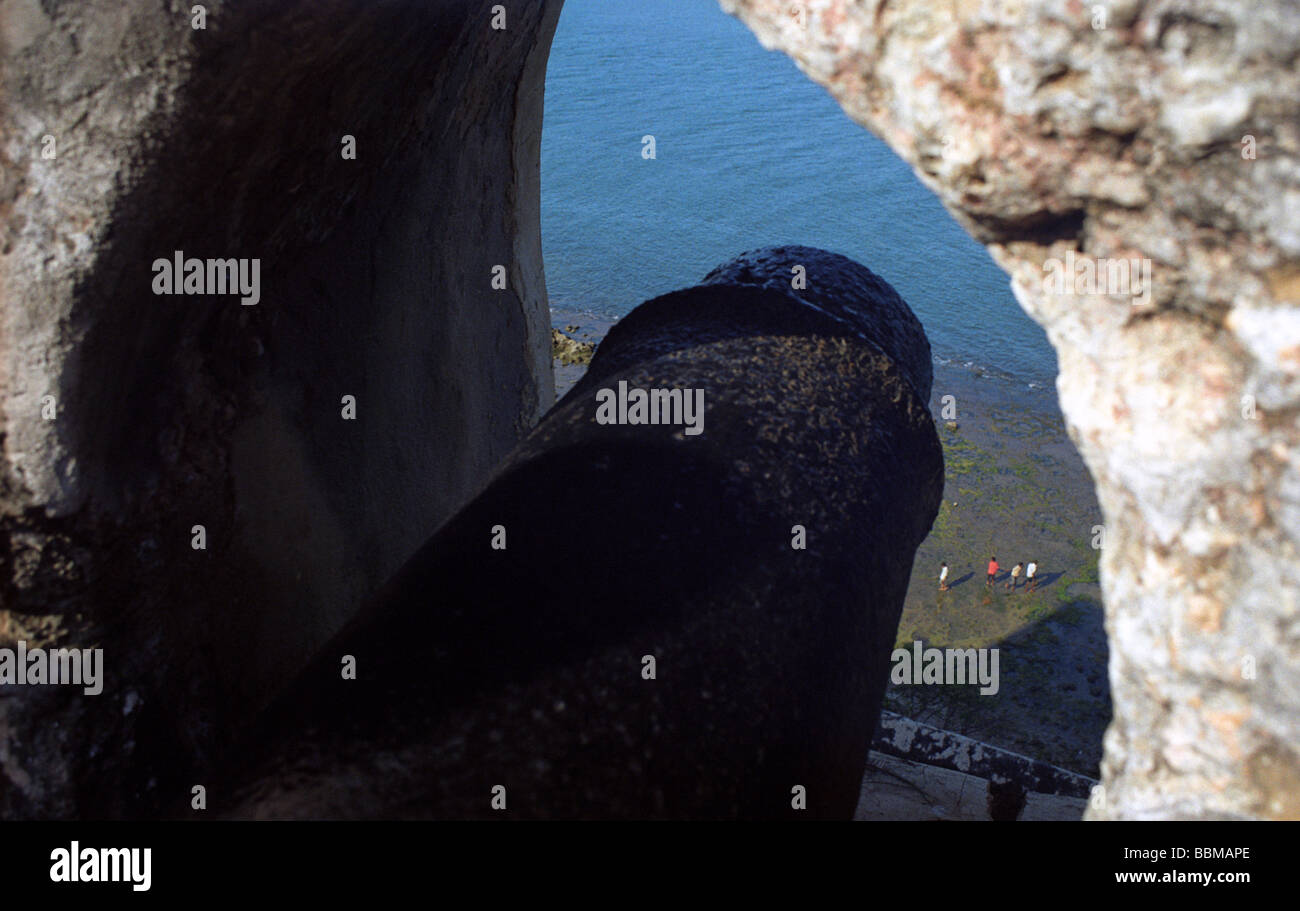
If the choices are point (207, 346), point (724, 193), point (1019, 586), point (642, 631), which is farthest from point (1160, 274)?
point (724, 193)

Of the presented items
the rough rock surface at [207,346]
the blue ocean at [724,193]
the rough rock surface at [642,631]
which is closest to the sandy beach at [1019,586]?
the blue ocean at [724,193]

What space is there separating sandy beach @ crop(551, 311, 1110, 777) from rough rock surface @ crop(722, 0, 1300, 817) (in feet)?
14.0

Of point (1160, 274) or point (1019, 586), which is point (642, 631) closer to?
point (1160, 274)

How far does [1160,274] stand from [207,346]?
5.75 feet

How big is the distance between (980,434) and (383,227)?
9078mm

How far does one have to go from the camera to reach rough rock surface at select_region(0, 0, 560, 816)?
1727mm

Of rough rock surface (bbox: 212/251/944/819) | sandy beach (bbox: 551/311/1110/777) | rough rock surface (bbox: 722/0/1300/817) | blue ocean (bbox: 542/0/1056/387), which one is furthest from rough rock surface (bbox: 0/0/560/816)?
blue ocean (bbox: 542/0/1056/387)

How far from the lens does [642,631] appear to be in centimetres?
176

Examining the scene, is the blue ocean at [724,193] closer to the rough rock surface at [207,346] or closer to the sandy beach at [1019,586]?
the sandy beach at [1019,586]

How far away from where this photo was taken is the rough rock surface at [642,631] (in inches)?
63.1

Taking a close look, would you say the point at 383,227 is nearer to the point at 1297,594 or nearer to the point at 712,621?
the point at 712,621

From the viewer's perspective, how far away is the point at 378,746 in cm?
160

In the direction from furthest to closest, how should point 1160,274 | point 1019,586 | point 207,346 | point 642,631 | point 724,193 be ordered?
point 724,193 → point 1019,586 → point 207,346 → point 642,631 → point 1160,274

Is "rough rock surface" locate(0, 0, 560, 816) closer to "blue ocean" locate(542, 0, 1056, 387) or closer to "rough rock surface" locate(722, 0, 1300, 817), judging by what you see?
Answer: "rough rock surface" locate(722, 0, 1300, 817)
